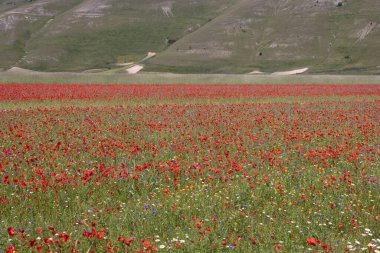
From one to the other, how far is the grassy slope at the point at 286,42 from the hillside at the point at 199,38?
0.88ft

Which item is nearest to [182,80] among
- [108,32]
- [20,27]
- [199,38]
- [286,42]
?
[286,42]

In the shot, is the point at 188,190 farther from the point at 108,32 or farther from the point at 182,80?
the point at 108,32

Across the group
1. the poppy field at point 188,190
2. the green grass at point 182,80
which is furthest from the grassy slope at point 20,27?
the poppy field at point 188,190

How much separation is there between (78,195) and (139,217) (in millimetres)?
2154

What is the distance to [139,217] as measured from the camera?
688cm

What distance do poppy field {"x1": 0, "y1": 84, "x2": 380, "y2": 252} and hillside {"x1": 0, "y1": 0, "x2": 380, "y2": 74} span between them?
8289cm

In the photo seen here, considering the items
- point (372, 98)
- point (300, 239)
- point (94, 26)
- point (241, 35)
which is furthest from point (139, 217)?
point (94, 26)

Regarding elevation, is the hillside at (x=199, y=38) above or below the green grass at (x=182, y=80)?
above

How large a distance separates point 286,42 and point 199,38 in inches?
1135

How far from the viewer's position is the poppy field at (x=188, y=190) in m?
6.02

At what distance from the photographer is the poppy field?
6.02 metres

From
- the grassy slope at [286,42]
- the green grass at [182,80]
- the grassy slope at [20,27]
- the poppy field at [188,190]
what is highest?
the grassy slope at [20,27]

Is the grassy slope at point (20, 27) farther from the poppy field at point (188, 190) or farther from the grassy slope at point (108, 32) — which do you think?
the poppy field at point (188, 190)

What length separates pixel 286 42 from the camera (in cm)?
11862
